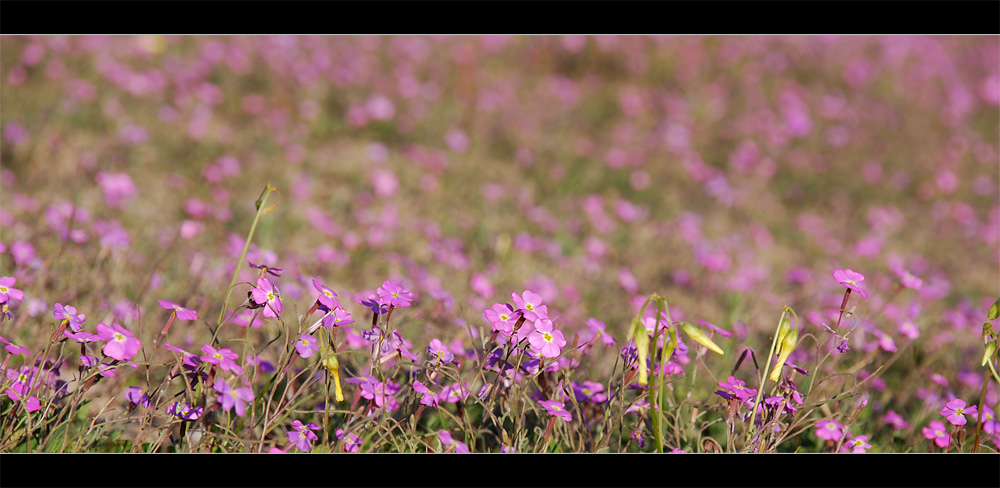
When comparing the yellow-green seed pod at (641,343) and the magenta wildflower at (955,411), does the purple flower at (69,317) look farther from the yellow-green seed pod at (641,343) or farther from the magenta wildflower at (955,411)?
the magenta wildflower at (955,411)

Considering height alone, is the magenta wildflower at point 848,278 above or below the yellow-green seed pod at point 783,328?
above

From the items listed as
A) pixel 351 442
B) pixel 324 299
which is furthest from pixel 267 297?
pixel 351 442

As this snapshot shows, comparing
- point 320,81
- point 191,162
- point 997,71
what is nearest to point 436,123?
point 320,81

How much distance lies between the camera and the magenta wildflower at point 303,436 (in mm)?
2004

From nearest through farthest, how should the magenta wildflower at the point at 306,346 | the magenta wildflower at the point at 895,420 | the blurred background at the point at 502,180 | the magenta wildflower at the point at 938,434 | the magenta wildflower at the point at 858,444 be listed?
the magenta wildflower at the point at 306,346 → the magenta wildflower at the point at 858,444 → the magenta wildflower at the point at 938,434 → the magenta wildflower at the point at 895,420 → the blurred background at the point at 502,180

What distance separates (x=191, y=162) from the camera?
5078 millimetres

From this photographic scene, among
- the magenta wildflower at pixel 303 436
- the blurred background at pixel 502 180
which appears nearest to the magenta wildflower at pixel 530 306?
the blurred background at pixel 502 180

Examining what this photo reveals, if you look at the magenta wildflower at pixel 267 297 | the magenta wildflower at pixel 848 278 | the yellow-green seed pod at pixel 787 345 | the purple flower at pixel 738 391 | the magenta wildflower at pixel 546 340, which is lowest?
the purple flower at pixel 738 391

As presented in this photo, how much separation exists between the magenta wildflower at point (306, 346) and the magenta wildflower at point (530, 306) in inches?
23.9

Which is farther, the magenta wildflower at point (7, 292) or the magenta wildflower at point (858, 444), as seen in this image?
the magenta wildflower at point (858, 444)

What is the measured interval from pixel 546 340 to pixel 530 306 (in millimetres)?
134

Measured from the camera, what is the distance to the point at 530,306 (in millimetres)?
2102

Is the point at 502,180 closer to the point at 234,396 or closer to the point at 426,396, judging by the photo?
the point at 426,396

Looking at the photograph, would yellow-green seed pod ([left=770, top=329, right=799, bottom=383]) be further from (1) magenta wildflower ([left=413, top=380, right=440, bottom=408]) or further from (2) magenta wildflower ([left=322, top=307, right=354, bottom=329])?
(2) magenta wildflower ([left=322, top=307, right=354, bottom=329])
